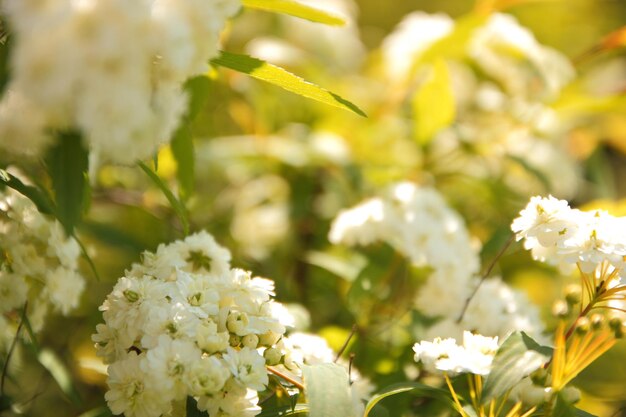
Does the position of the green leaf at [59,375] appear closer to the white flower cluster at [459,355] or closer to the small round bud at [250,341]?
the small round bud at [250,341]

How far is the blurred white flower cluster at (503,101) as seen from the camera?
5.28 feet

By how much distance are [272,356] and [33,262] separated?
329 millimetres

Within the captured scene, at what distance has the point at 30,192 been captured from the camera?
85 cm

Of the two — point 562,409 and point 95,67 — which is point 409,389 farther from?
point 95,67

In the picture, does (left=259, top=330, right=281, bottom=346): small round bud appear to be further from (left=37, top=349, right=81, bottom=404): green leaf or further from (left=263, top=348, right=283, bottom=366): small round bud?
(left=37, top=349, right=81, bottom=404): green leaf

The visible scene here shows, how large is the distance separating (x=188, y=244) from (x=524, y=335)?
423mm

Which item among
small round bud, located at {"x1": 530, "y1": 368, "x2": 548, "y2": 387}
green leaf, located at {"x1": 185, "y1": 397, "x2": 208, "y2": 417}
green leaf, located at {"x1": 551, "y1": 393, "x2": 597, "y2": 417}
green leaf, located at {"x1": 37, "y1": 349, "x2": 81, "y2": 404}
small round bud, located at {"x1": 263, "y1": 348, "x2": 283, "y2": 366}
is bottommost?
green leaf, located at {"x1": 37, "y1": 349, "x2": 81, "y2": 404}

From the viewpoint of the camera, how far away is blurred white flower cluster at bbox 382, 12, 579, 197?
161 cm

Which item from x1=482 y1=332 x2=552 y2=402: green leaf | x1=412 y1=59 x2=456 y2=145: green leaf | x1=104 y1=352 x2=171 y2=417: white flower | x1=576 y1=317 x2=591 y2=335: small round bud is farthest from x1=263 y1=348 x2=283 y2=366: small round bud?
x1=412 y1=59 x2=456 y2=145: green leaf

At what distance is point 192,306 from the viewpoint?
807mm

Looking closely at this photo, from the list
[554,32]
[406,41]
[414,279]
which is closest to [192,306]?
[414,279]

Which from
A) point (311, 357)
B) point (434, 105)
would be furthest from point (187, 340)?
point (434, 105)

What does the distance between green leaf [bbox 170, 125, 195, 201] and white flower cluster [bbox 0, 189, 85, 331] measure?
0.17 metres

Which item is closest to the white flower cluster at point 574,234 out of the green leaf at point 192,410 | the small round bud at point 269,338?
the small round bud at point 269,338
